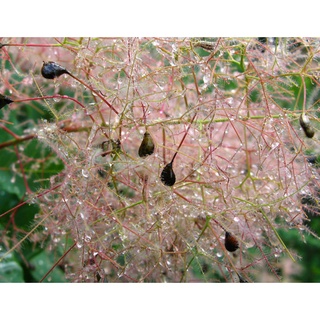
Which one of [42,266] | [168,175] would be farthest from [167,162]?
[42,266]

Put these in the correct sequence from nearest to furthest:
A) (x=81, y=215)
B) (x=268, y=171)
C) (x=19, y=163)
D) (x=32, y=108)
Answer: (x=81, y=215)
(x=268, y=171)
(x=19, y=163)
(x=32, y=108)

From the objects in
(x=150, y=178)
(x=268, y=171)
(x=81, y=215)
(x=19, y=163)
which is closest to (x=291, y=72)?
(x=268, y=171)

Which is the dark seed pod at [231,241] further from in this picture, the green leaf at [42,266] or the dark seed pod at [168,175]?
the green leaf at [42,266]

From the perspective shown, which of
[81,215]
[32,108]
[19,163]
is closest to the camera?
[81,215]

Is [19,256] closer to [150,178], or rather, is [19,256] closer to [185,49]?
[150,178]

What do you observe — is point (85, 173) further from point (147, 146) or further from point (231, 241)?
point (231, 241)

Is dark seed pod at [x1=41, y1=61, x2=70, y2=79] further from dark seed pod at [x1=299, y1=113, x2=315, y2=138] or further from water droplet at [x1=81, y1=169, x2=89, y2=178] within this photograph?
dark seed pod at [x1=299, y1=113, x2=315, y2=138]

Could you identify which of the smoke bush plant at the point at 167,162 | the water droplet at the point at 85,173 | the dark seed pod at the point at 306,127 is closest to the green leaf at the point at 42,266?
the smoke bush plant at the point at 167,162
